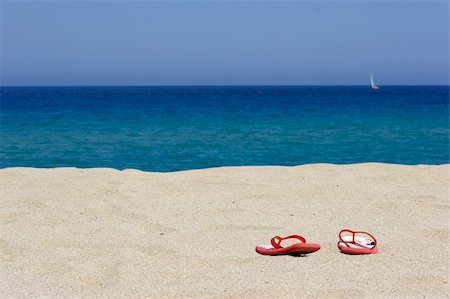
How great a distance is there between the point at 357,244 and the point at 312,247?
31 cm

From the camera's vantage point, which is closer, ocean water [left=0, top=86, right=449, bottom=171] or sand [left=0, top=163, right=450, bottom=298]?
sand [left=0, top=163, right=450, bottom=298]

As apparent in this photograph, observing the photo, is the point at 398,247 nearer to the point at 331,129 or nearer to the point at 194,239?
the point at 194,239

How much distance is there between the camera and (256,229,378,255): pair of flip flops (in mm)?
3701

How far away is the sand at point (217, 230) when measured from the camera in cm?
320

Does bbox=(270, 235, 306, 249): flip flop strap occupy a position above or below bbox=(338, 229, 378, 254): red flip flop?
above

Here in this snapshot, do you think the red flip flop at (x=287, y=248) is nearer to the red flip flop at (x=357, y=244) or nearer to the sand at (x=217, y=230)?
the sand at (x=217, y=230)

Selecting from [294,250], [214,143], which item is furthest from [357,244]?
[214,143]

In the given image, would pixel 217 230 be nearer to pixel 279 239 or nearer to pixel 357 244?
pixel 279 239

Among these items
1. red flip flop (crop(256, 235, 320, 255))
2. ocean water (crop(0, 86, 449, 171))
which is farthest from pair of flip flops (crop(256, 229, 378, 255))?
ocean water (crop(0, 86, 449, 171))

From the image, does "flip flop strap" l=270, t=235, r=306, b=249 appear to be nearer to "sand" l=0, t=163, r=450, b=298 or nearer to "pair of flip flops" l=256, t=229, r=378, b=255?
"pair of flip flops" l=256, t=229, r=378, b=255

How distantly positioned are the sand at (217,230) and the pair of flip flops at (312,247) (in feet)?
0.18

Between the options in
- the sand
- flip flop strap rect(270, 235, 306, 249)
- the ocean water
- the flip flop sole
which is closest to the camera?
the sand

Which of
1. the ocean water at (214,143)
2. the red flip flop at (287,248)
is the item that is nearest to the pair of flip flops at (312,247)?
the red flip flop at (287,248)

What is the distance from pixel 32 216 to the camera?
4605mm
